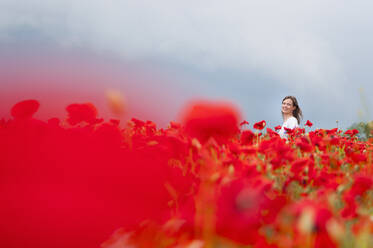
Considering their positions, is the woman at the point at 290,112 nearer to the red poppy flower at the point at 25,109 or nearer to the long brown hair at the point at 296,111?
the long brown hair at the point at 296,111

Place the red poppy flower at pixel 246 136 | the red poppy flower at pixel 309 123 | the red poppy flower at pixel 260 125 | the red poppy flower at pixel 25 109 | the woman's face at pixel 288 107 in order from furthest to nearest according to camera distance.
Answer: the woman's face at pixel 288 107, the red poppy flower at pixel 309 123, the red poppy flower at pixel 260 125, the red poppy flower at pixel 25 109, the red poppy flower at pixel 246 136

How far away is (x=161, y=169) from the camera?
2174mm

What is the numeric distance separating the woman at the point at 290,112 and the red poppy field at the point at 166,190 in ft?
10.7

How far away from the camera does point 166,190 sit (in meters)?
1.88

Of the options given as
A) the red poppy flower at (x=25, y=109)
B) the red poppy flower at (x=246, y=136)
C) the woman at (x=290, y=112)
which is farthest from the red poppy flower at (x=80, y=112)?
the woman at (x=290, y=112)

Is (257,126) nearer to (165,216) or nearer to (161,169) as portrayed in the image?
(161,169)

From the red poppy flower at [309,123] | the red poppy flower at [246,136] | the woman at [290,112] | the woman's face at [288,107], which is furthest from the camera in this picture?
the woman's face at [288,107]

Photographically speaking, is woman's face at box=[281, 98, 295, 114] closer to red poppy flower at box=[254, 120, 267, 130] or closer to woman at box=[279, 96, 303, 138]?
woman at box=[279, 96, 303, 138]

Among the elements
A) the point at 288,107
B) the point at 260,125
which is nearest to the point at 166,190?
the point at 260,125

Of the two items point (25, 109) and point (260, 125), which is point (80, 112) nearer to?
point (25, 109)

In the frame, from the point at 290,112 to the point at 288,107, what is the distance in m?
0.09

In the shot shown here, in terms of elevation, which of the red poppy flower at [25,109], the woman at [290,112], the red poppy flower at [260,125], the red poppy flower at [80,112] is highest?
the woman at [290,112]

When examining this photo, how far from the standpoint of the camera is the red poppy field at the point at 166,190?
1032 millimetres

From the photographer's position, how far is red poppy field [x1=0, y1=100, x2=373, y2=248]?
3.39ft
